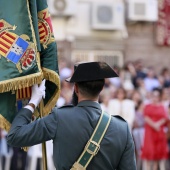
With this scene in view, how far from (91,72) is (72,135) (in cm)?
44

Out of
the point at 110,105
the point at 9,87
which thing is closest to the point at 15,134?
the point at 9,87

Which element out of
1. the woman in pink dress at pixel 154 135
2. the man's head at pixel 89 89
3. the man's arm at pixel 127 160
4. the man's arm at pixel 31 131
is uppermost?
the man's head at pixel 89 89

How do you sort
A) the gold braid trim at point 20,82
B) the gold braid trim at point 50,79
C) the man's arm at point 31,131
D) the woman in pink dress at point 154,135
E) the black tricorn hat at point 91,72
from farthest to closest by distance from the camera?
the woman in pink dress at point 154,135 < the gold braid trim at point 50,79 < the gold braid trim at point 20,82 < the black tricorn hat at point 91,72 < the man's arm at point 31,131

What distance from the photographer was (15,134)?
3.96 metres

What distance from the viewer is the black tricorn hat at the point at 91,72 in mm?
4078

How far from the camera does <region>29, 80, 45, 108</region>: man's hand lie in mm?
4281

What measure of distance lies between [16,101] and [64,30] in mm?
12704

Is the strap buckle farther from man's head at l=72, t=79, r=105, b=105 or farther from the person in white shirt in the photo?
the person in white shirt

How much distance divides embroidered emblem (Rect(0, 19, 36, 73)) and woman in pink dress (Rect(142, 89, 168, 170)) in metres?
6.89

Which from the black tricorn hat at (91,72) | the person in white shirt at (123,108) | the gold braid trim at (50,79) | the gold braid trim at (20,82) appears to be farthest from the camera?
the person in white shirt at (123,108)

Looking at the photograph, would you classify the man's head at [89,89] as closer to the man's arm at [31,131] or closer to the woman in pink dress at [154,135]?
the man's arm at [31,131]

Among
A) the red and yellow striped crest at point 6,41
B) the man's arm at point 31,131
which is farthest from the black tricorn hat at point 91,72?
the red and yellow striped crest at point 6,41

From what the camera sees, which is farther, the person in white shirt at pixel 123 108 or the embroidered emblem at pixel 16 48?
the person in white shirt at pixel 123 108

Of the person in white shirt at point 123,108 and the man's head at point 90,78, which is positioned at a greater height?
the man's head at point 90,78
